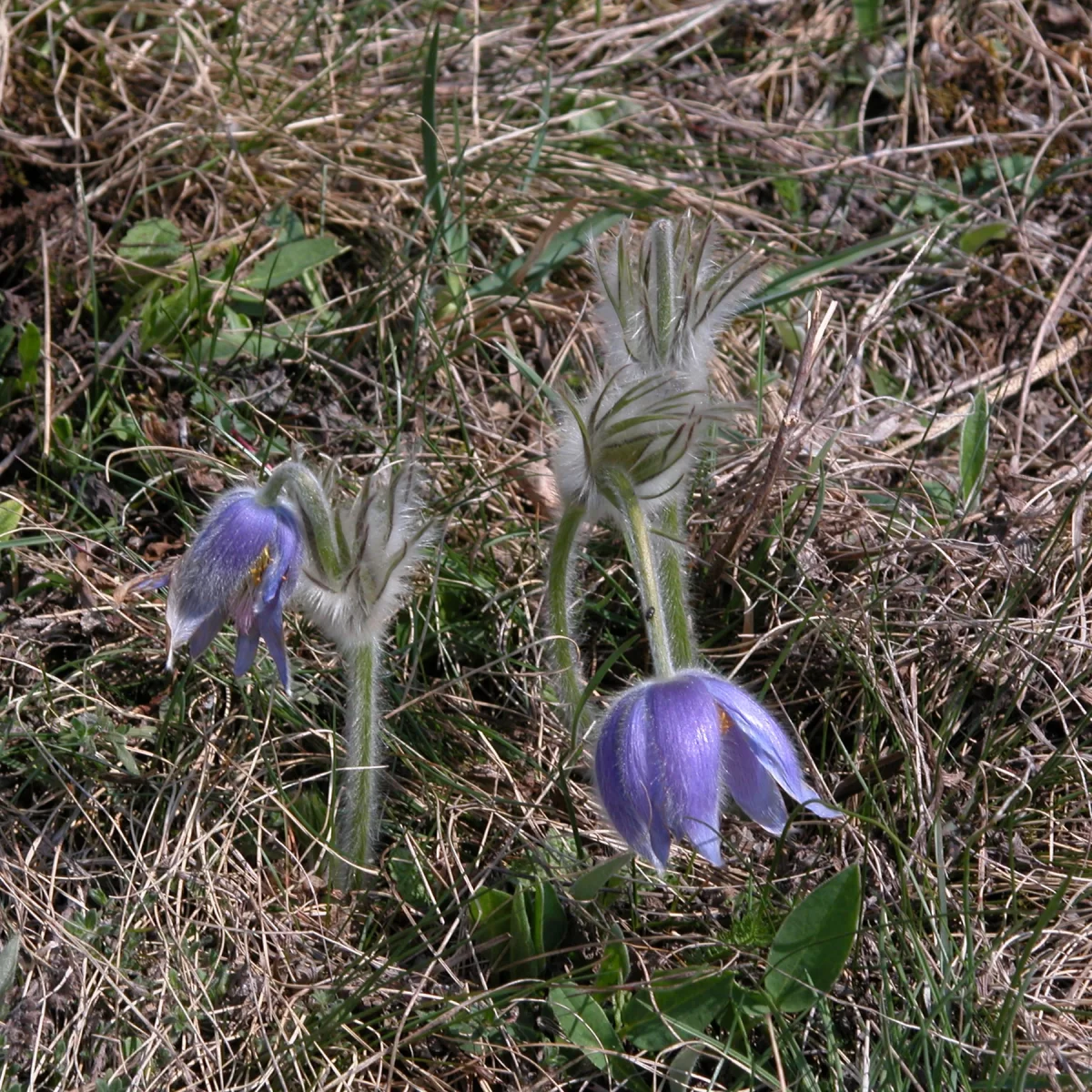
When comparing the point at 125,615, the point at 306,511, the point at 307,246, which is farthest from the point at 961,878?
the point at 307,246

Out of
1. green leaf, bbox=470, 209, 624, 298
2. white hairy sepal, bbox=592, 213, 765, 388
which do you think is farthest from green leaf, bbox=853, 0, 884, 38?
white hairy sepal, bbox=592, 213, 765, 388

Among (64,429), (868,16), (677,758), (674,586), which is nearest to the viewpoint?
(677,758)

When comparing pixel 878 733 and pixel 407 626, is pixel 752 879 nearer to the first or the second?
pixel 878 733

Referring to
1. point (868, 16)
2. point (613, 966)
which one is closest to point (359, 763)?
point (613, 966)

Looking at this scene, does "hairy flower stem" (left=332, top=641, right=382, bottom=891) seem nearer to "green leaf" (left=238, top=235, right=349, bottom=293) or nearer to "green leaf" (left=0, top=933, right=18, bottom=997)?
"green leaf" (left=0, top=933, right=18, bottom=997)

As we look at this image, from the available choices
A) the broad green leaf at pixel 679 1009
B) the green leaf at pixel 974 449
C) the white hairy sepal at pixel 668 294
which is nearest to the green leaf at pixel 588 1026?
the broad green leaf at pixel 679 1009

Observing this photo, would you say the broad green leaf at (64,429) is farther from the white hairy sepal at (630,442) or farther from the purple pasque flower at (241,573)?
the white hairy sepal at (630,442)

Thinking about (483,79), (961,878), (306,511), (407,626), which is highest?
(483,79)

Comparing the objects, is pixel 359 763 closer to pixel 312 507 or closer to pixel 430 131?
pixel 312 507
